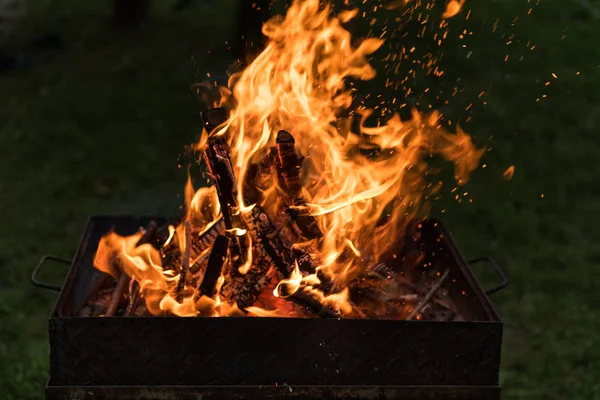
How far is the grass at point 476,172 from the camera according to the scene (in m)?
5.74

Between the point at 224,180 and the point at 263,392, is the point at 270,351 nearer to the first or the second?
the point at 263,392

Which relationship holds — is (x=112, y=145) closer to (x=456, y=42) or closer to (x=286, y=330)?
(x=456, y=42)

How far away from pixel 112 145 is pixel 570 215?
4.43 m

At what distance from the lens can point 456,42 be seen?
362 inches

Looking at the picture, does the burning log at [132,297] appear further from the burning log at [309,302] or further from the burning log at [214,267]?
the burning log at [309,302]

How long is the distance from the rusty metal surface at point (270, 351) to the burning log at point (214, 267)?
17.0 inches

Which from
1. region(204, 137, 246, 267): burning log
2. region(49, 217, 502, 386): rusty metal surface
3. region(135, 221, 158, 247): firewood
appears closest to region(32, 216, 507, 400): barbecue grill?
region(49, 217, 502, 386): rusty metal surface

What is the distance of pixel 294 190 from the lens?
4.12 m

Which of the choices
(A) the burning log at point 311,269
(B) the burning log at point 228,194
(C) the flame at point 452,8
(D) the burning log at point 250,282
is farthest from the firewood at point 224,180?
(C) the flame at point 452,8

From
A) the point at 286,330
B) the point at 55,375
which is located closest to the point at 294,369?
the point at 286,330

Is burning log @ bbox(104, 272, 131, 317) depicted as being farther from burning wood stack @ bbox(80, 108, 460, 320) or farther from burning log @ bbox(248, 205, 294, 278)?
burning log @ bbox(248, 205, 294, 278)

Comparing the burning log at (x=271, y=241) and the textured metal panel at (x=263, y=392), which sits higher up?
the burning log at (x=271, y=241)

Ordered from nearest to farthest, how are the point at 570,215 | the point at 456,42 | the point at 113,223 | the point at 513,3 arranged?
the point at 113,223 → the point at 570,215 → the point at 456,42 → the point at 513,3

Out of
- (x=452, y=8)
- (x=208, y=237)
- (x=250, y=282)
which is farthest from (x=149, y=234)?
(x=452, y=8)
